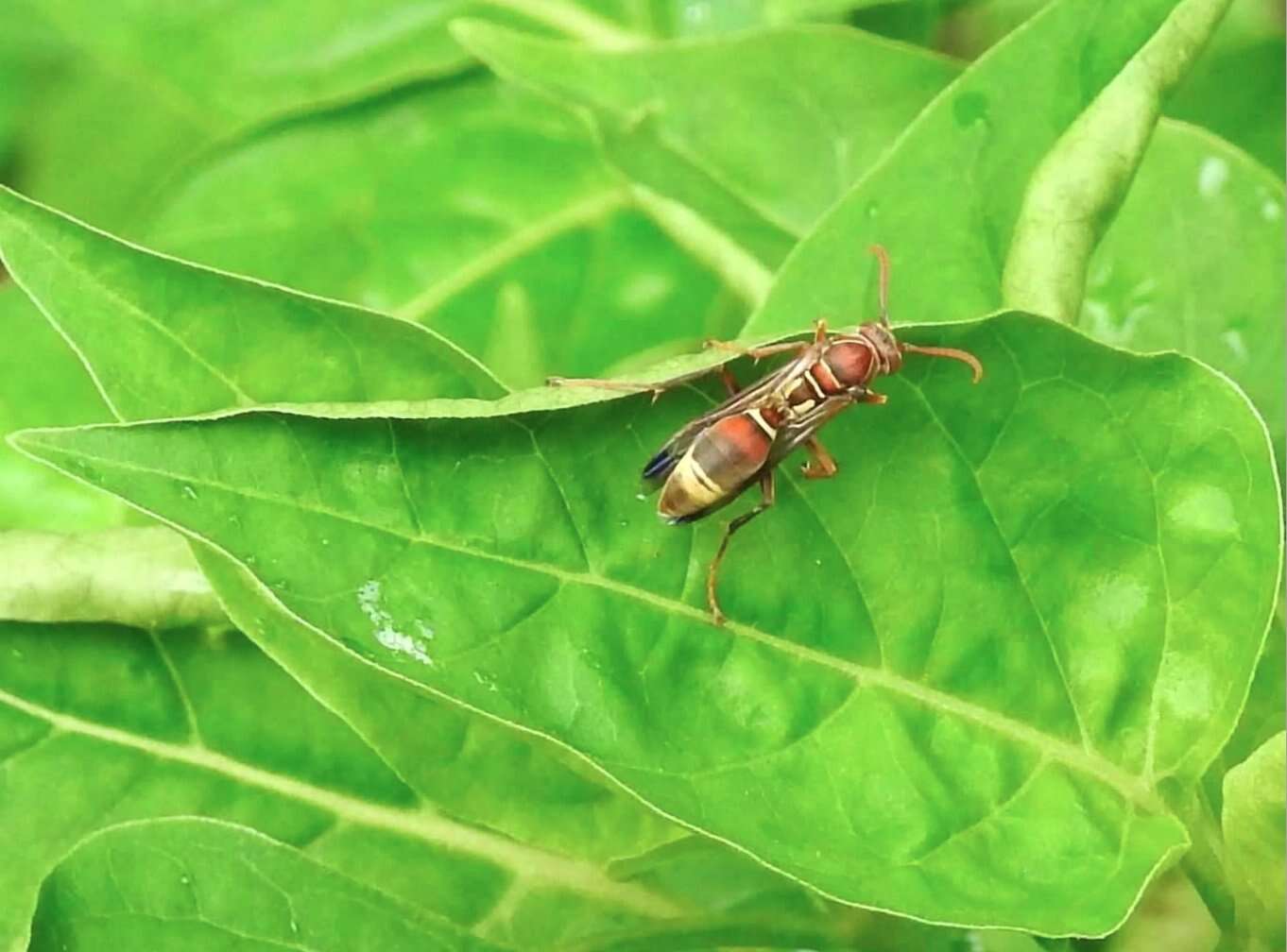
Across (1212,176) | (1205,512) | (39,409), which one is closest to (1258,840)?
(1205,512)

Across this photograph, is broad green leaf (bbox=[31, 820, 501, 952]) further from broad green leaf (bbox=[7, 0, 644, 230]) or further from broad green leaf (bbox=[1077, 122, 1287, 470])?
broad green leaf (bbox=[7, 0, 644, 230])

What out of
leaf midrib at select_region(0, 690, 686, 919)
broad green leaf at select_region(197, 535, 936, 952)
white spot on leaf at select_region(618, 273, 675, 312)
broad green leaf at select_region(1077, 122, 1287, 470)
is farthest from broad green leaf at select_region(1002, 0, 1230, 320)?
white spot on leaf at select_region(618, 273, 675, 312)

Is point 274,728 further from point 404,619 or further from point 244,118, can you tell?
point 244,118

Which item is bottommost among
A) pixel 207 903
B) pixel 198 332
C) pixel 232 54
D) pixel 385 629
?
pixel 207 903

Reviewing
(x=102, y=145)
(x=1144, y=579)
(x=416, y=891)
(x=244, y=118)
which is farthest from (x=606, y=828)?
(x=102, y=145)

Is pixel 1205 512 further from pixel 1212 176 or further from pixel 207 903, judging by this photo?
pixel 207 903

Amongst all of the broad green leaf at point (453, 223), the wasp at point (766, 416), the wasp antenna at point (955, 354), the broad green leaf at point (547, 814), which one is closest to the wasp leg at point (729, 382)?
the wasp at point (766, 416)
